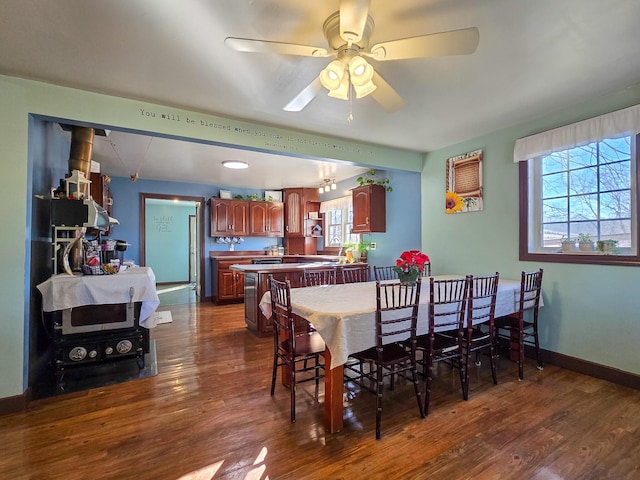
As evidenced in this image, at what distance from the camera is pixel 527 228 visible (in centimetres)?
320

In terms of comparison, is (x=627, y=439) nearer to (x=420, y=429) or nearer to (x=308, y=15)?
(x=420, y=429)

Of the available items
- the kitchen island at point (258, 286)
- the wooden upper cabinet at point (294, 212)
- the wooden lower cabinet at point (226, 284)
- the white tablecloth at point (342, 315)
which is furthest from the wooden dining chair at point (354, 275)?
the wooden upper cabinet at point (294, 212)

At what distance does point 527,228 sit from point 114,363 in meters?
4.37

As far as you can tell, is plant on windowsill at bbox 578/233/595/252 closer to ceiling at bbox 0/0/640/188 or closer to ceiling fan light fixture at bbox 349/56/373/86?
ceiling at bbox 0/0/640/188

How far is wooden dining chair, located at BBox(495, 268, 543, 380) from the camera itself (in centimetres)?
275

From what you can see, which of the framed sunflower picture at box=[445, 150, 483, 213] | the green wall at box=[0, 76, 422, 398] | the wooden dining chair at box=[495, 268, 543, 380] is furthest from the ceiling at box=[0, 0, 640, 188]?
the wooden dining chair at box=[495, 268, 543, 380]

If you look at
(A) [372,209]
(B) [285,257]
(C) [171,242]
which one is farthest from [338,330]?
(C) [171,242]

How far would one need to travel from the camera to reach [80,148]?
306 cm

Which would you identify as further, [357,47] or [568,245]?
[568,245]

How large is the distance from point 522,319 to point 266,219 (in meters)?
5.26

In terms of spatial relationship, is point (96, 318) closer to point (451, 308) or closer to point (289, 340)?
point (289, 340)

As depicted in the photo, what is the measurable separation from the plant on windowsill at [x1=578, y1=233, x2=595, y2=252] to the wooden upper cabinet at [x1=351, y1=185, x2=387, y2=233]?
2.62 m

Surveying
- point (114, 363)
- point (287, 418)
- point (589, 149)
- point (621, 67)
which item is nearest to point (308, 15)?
point (621, 67)

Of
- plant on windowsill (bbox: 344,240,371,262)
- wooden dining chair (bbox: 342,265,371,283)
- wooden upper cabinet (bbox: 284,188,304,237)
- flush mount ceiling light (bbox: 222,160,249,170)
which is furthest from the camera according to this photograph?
wooden upper cabinet (bbox: 284,188,304,237)
